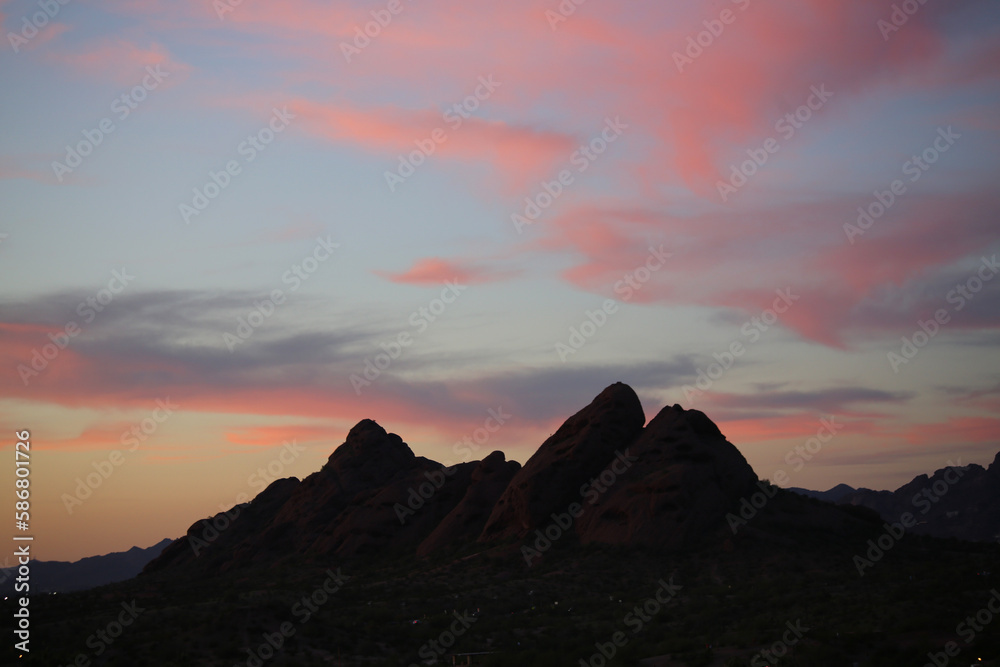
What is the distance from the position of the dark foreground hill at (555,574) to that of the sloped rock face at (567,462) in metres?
0.20

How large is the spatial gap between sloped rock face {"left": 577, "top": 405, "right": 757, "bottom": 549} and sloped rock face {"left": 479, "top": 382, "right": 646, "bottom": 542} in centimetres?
213

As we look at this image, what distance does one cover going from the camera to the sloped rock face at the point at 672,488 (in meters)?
67.6

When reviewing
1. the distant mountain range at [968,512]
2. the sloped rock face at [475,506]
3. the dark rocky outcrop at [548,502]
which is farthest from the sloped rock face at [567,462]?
the distant mountain range at [968,512]

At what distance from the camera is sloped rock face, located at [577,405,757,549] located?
6756 centimetres

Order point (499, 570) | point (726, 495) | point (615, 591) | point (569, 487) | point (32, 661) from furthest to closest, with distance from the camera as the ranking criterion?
point (569, 487), point (726, 495), point (499, 570), point (615, 591), point (32, 661)

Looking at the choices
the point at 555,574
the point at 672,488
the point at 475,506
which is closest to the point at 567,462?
the point at 672,488

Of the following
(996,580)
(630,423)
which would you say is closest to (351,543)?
(630,423)

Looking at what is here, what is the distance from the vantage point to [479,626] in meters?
48.3

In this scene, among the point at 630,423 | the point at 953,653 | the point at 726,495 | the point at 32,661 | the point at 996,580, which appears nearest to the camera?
the point at 953,653

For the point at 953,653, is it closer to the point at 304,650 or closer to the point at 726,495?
the point at 304,650

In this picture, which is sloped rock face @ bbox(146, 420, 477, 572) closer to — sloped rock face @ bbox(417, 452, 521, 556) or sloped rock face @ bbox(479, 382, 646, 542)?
sloped rock face @ bbox(417, 452, 521, 556)

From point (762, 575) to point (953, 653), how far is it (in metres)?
26.3

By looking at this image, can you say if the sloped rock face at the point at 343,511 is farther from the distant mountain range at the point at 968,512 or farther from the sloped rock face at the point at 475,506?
the distant mountain range at the point at 968,512

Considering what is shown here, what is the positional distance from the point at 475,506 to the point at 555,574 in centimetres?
2282
